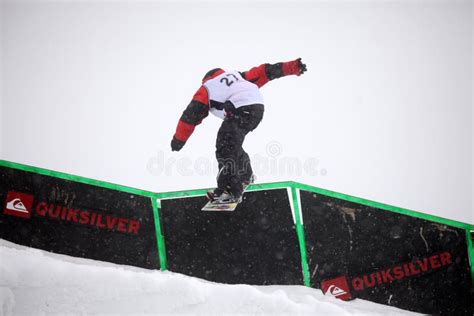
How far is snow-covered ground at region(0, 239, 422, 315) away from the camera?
2.74m

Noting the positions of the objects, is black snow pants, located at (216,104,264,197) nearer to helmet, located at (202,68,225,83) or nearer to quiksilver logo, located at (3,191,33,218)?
helmet, located at (202,68,225,83)

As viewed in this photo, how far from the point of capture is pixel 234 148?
381 cm

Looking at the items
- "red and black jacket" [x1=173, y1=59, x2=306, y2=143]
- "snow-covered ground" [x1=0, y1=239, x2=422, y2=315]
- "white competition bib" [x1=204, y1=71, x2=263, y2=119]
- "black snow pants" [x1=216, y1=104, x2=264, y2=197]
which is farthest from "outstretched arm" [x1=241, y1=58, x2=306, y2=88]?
"snow-covered ground" [x1=0, y1=239, x2=422, y2=315]

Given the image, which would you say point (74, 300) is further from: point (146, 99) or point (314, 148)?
point (146, 99)

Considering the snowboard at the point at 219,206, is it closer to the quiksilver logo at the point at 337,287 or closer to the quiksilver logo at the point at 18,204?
the quiksilver logo at the point at 337,287

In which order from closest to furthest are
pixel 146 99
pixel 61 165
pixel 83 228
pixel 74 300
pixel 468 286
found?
pixel 74 300, pixel 468 286, pixel 83 228, pixel 61 165, pixel 146 99

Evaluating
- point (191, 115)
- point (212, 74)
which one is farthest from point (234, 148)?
point (212, 74)

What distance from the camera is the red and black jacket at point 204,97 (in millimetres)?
3943

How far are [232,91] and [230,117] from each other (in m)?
0.29

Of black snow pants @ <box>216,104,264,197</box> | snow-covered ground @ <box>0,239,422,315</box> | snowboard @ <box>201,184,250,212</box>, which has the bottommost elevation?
snow-covered ground @ <box>0,239,422,315</box>

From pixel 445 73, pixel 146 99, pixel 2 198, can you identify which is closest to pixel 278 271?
pixel 2 198

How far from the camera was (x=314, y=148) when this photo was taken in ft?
208

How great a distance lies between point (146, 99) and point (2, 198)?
614 ft

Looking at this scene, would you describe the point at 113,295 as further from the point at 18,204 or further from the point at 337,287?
the point at 337,287
